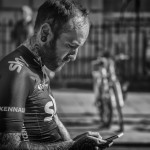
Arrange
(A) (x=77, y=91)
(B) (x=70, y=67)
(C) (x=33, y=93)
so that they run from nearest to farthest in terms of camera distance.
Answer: (C) (x=33, y=93)
(A) (x=77, y=91)
(B) (x=70, y=67)

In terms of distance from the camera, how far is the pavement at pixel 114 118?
7949mm

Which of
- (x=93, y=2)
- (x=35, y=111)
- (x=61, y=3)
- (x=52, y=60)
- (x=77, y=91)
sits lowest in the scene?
(x=77, y=91)

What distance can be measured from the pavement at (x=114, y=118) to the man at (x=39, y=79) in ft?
16.9

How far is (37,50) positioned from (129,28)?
41.6 feet

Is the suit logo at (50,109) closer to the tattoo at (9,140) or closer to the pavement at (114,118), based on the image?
the tattoo at (9,140)

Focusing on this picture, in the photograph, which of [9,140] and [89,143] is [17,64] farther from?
[89,143]

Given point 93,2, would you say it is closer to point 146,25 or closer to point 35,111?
point 146,25

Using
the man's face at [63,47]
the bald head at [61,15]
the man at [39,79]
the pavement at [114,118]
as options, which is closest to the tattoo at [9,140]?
the man at [39,79]

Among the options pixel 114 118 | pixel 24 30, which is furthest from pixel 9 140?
pixel 24 30

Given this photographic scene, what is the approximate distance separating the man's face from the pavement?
5.19 metres

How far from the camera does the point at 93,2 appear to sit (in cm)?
1761

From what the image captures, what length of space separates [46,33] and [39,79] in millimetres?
217

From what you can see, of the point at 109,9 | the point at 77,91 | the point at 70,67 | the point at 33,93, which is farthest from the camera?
the point at 109,9

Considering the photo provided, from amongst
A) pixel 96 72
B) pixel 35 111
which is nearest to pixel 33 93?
pixel 35 111
